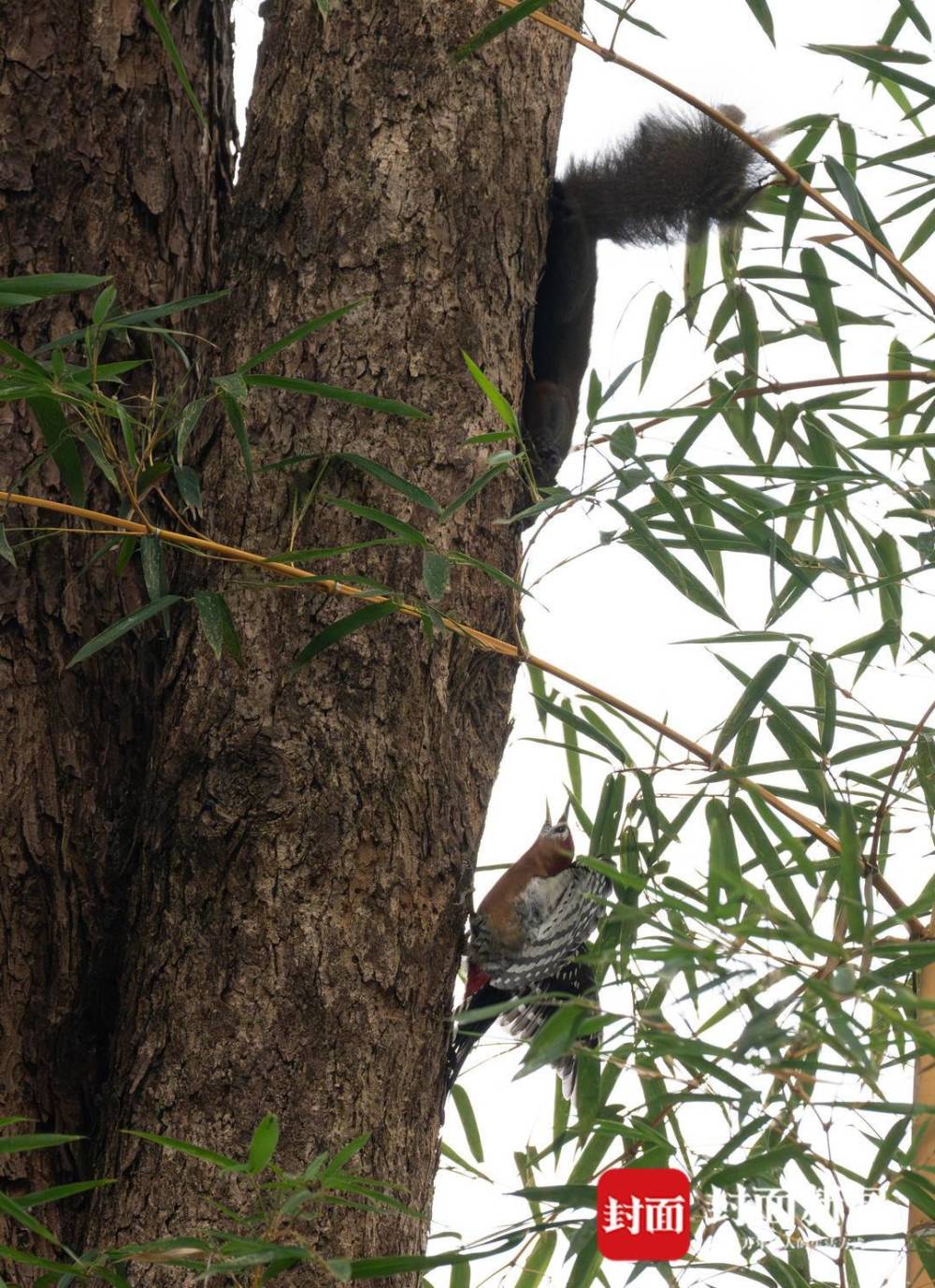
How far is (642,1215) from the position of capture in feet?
3.07

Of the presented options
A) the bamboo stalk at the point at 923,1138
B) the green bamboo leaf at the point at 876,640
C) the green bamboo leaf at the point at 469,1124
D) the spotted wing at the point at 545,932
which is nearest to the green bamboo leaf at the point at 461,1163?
the green bamboo leaf at the point at 469,1124

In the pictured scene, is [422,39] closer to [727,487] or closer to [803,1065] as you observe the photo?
[727,487]

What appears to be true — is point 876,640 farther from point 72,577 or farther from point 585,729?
point 72,577

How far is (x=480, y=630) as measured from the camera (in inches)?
48.3

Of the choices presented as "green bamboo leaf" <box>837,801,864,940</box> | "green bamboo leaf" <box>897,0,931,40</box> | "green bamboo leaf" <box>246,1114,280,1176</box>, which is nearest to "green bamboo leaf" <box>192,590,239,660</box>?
"green bamboo leaf" <box>246,1114,280,1176</box>

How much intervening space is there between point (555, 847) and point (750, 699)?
10.1 inches

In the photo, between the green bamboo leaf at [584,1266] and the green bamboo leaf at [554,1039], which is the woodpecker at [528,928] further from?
the green bamboo leaf at [554,1039]

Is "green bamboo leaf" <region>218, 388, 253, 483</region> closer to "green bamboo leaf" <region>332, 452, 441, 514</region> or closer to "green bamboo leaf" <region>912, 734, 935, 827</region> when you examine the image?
"green bamboo leaf" <region>332, 452, 441, 514</region>

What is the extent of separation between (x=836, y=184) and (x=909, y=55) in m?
0.14

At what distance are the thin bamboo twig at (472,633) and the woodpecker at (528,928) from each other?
0.52 ft

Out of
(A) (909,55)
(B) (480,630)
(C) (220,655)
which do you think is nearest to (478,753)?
(B) (480,630)

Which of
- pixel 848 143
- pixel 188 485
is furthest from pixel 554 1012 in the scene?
pixel 848 143

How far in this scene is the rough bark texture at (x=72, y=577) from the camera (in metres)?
1.10

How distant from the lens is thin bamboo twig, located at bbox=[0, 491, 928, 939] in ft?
3.41
